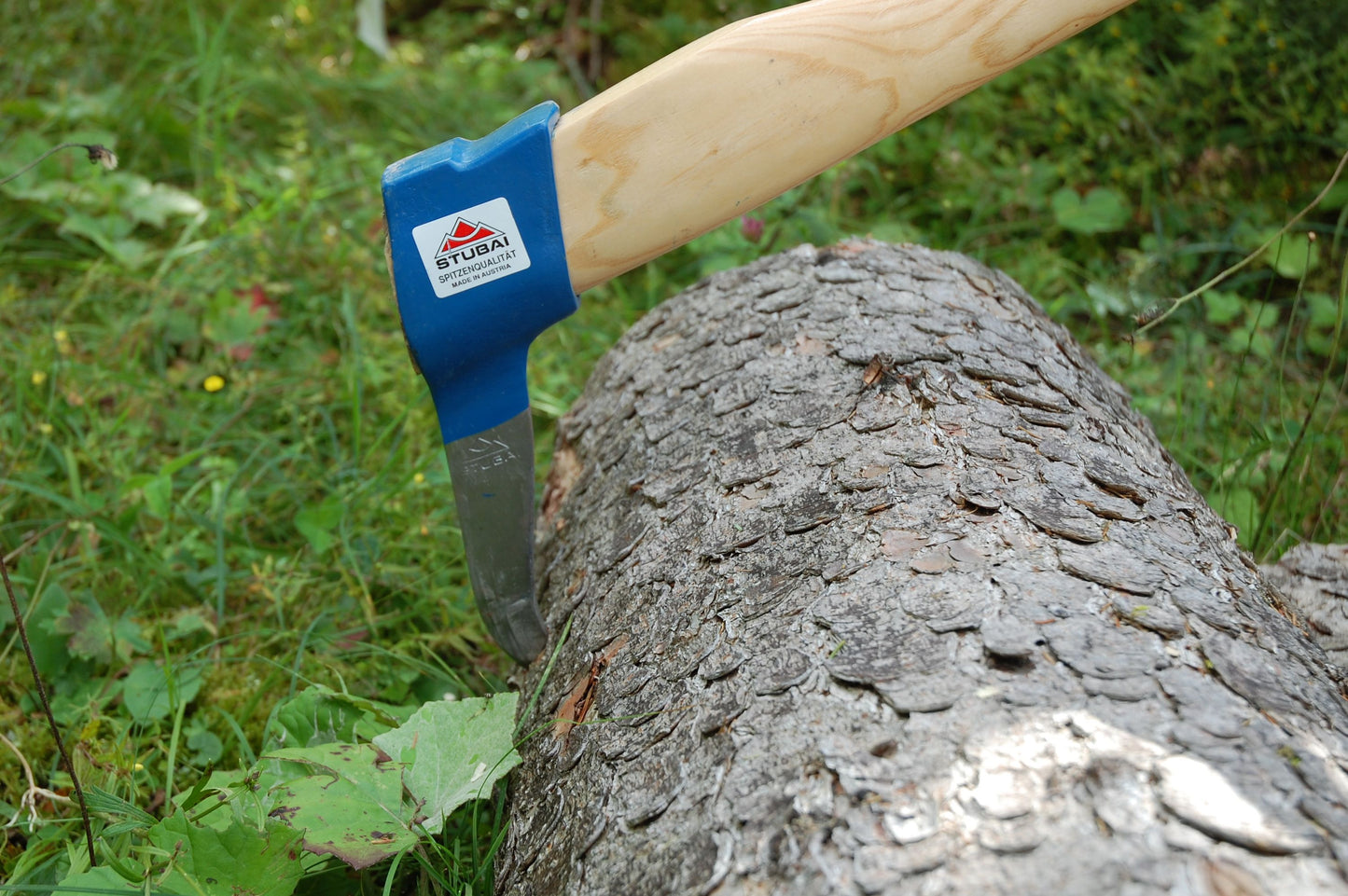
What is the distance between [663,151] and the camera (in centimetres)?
127

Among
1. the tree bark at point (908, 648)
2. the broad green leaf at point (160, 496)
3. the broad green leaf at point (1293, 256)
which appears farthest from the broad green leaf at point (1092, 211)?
the broad green leaf at point (160, 496)

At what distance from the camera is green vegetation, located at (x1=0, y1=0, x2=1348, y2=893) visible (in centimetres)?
166

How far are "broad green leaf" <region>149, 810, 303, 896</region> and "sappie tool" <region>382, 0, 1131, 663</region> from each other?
643 millimetres

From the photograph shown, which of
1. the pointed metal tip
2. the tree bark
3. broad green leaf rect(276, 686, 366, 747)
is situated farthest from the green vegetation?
the tree bark

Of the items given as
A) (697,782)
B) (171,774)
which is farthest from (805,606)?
(171,774)

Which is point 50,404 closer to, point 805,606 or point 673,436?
point 673,436

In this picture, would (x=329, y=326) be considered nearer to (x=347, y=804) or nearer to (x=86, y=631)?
(x=86, y=631)

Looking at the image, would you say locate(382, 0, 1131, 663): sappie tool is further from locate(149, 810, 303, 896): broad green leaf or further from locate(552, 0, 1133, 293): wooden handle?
locate(149, 810, 303, 896): broad green leaf

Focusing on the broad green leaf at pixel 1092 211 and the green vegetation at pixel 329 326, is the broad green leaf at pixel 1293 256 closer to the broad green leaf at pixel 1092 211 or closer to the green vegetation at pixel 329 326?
the green vegetation at pixel 329 326

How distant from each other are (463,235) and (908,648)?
782 mm

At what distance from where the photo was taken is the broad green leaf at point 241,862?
43.7 inches

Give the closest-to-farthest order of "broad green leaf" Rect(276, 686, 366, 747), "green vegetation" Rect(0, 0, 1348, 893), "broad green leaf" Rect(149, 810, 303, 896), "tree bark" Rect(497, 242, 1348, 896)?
1. "tree bark" Rect(497, 242, 1348, 896)
2. "broad green leaf" Rect(149, 810, 303, 896)
3. "broad green leaf" Rect(276, 686, 366, 747)
4. "green vegetation" Rect(0, 0, 1348, 893)

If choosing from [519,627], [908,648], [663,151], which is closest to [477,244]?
[663,151]

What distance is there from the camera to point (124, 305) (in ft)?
9.04
